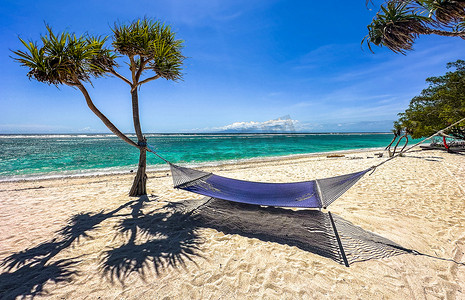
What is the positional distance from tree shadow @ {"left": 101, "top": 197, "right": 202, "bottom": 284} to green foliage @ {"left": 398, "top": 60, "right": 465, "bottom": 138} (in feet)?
32.3

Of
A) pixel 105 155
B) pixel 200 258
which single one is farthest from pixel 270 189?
pixel 105 155

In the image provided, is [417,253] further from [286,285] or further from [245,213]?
[245,213]

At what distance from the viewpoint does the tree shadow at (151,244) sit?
2090mm

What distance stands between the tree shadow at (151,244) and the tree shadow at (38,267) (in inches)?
15.2

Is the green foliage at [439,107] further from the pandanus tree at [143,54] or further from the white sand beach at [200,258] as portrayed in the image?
the pandanus tree at [143,54]

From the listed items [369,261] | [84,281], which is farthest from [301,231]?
[84,281]

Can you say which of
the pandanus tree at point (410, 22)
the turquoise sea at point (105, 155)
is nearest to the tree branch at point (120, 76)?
the pandanus tree at point (410, 22)

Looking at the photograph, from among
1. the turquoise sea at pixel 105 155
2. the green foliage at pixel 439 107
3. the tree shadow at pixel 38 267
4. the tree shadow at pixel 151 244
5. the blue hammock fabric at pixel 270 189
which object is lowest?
the turquoise sea at pixel 105 155

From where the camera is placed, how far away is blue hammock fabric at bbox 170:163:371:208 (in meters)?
2.80

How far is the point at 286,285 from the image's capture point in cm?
183

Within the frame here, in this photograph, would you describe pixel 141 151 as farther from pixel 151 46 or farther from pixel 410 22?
pixel 410 22

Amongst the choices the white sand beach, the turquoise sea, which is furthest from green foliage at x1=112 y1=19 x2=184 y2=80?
the turquoise sea

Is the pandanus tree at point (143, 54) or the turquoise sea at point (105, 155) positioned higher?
the pandanus tree at point (143, 54)

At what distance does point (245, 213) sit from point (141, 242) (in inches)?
66.0
